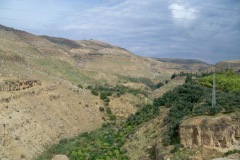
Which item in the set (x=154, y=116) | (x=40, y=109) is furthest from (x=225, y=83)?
(x=40, y=109)

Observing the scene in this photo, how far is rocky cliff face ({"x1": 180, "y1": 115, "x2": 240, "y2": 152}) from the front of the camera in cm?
2578

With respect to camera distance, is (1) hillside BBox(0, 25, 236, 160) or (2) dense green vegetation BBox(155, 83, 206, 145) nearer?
(2) dense green vegetation BBox(155, 83, 206, 145)

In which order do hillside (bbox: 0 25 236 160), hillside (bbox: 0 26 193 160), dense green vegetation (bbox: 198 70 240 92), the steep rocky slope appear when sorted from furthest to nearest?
dense green vegetation (bbox: 198 70 240 92), hillside (bbox: 0 26 193 160), hillside (bbox: 0 25 236 160), the steep rocky slope

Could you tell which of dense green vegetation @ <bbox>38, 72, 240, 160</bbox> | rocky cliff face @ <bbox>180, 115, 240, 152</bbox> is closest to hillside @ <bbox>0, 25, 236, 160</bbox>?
dense green vegetation @ <bbox>38, 72, 240, 160</bbox>

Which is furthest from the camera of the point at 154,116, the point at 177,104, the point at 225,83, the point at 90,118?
the point at 90,118

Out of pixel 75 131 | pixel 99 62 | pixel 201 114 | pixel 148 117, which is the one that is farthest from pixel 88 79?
pixel 201 114

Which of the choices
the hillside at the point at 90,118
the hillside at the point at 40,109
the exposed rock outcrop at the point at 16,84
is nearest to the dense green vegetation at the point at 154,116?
the hillside at the point at 90,118

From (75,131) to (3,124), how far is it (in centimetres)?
1202

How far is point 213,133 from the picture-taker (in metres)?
25.9

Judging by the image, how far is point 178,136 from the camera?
2798 centimetres

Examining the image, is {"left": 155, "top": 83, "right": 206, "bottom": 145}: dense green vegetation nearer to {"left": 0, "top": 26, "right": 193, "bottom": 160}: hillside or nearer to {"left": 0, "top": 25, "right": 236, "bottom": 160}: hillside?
{"left": 0, "top": 25, "right": 236, "bottom": 160}: hillside

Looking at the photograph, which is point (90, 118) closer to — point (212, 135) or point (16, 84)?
point (16, 84)

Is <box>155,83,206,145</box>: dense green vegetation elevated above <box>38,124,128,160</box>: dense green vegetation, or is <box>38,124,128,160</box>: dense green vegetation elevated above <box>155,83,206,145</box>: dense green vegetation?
<box>155,83,206,145</box>: dense green vegetation

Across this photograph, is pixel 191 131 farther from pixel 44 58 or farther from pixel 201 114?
pixel 44 58
